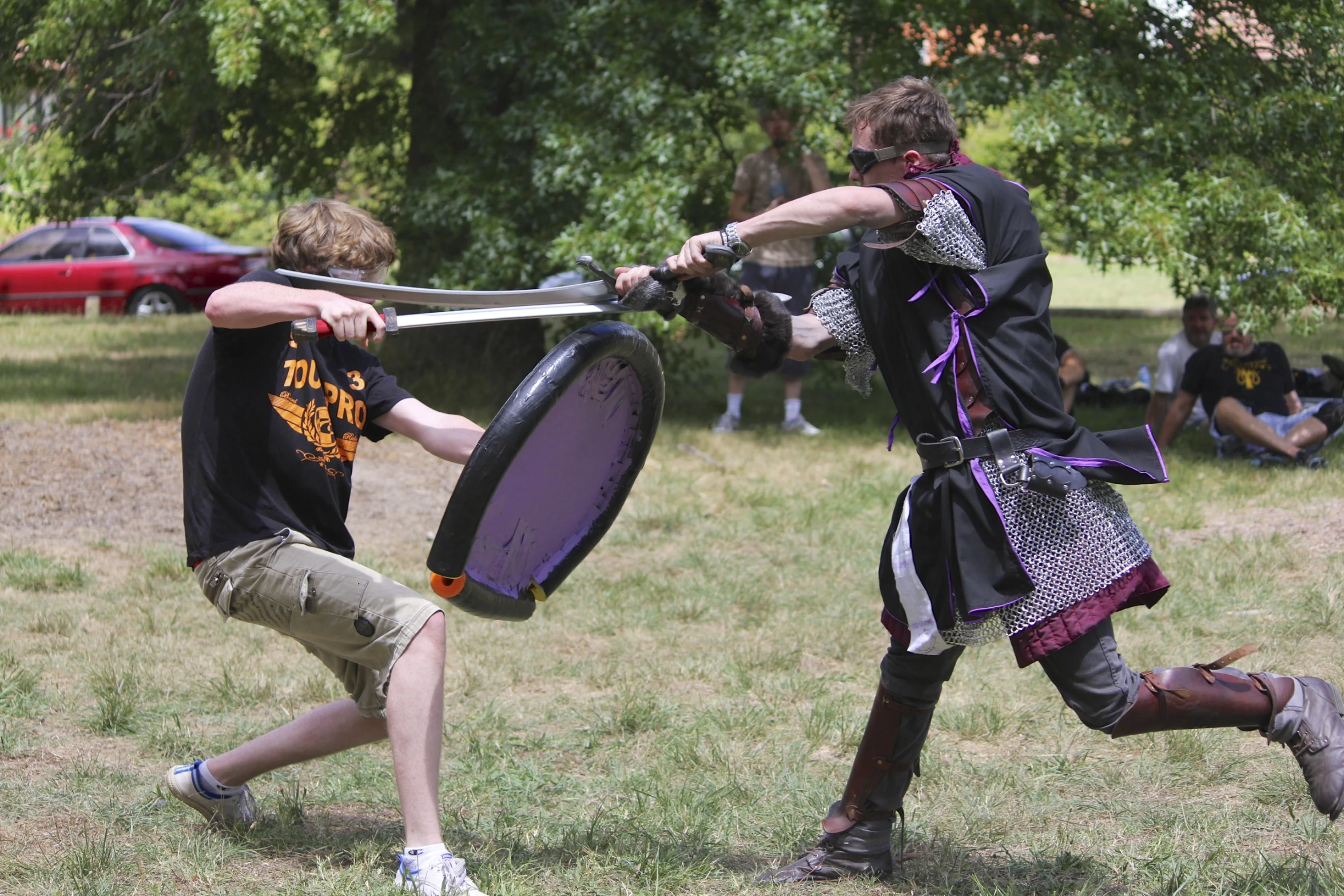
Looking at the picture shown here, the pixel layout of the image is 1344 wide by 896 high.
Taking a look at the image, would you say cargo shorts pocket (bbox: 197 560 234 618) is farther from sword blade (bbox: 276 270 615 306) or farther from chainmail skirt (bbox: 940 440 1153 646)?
chainmail skirt (bbox: 940 440 1153 646)

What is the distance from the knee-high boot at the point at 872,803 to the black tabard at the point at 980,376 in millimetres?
364

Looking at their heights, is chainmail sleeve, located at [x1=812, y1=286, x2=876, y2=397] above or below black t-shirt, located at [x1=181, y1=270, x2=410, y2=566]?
above

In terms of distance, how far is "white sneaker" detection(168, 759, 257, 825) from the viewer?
3570mm

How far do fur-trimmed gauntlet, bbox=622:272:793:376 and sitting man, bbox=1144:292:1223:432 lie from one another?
20.5 feet

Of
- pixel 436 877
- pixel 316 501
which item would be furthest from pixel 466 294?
pixel 436 877

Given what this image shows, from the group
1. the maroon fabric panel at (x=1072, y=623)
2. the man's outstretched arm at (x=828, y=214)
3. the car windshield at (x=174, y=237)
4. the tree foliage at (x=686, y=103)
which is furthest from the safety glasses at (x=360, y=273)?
the car windshield at (x=174, y=237)

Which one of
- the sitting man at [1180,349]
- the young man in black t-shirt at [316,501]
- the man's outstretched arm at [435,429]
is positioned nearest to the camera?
the young man in black t-shirt at [316,501]

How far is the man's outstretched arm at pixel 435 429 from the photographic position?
3457 mm

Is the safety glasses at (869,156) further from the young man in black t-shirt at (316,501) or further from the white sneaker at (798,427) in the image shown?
the white sneaker at (798,427)

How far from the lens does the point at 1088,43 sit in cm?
945

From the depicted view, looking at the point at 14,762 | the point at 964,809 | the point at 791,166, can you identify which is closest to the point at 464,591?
the point at 964,809

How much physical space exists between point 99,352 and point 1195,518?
11.1 m

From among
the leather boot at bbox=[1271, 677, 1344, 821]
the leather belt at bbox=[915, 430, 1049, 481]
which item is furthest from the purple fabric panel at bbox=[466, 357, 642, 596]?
the leather boot at bbox=[1271, 677, 1344, 821]

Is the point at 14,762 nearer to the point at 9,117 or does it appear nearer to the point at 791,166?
the point at 791,166
